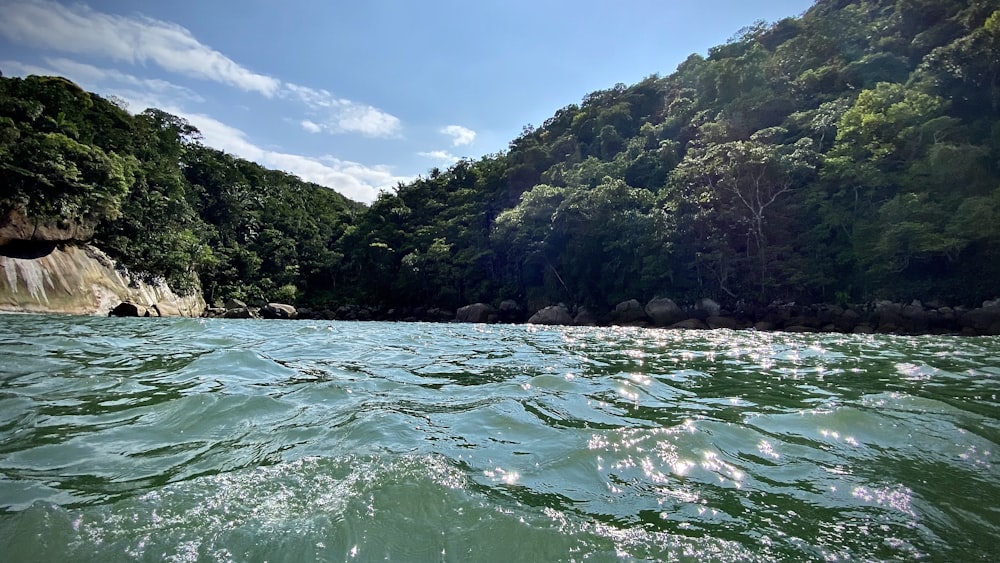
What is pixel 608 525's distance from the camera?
196 centimetres

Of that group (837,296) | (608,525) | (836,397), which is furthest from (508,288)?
(608,525)

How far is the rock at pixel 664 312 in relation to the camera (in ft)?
86.8

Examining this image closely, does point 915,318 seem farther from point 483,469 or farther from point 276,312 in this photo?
point 276,312

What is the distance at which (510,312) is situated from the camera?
36.0 meters

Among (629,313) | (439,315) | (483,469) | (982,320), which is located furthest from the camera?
(439,315)

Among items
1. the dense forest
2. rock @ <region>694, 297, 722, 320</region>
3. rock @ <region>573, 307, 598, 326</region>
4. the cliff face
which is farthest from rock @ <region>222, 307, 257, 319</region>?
rock @ <region>694, 297, 722, 320</region>

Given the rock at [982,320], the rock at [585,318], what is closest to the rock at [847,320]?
the rock at [982,320]

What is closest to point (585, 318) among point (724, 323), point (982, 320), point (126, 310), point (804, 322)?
point (724, 323)

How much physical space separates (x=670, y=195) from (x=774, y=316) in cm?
1097

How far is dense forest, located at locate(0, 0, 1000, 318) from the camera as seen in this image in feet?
76.1

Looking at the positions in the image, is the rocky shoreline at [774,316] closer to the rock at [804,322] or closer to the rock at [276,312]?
the rock at [804,322]

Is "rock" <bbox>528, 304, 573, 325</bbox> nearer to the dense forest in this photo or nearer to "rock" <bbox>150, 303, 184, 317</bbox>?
the dense forest

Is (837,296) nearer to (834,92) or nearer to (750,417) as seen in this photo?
(834,92)

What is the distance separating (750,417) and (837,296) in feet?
85.8
